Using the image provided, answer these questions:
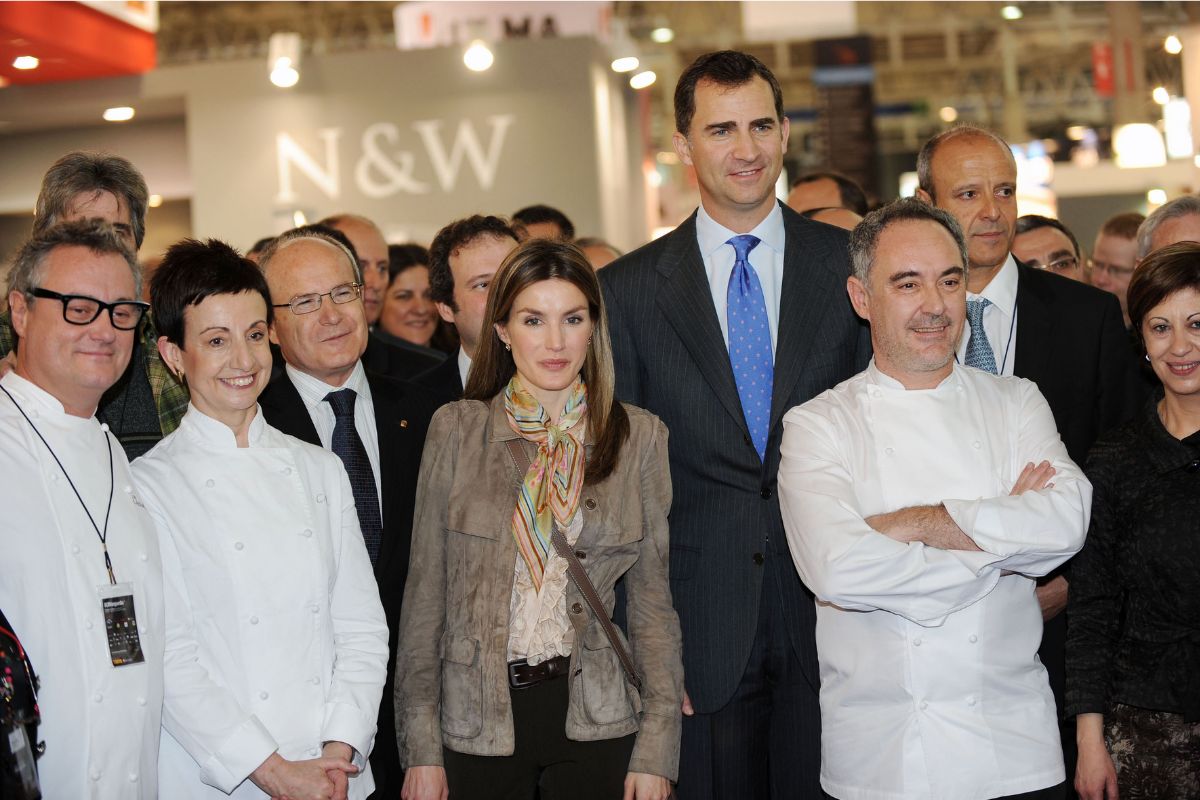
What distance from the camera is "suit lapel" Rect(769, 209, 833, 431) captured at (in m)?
3.20

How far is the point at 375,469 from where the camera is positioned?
3336 mm

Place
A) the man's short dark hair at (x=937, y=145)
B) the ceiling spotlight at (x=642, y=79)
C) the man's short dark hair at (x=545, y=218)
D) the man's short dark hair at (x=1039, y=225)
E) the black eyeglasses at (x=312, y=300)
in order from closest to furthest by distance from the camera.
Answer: the black eyeglasses at (x=312, y=300) → the man's short dark hair at (x=937, y=145) → the man's short dark hair at (x=545, y=218) → the man's short dark hair at (x=1039, y=225) → the ceiling spotlight at (x=642, y=79)

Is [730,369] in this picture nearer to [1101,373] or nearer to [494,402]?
[494,402]

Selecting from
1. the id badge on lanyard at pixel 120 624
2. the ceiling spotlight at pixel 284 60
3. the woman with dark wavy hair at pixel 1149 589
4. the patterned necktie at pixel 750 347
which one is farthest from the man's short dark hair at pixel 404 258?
the ceiling spotlight at pixel 284 60

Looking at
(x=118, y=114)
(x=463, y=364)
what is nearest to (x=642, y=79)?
(x=118, y=114)

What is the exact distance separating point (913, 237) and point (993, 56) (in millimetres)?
21909

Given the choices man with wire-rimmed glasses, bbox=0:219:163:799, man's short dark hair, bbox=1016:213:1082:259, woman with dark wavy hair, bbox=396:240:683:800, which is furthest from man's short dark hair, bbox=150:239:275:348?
man's short dark hair, bbox=1016:213:1082:259

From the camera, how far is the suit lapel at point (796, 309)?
3201 mm

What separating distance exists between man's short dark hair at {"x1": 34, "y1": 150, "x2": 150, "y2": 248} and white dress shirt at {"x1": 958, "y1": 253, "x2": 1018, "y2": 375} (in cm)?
238

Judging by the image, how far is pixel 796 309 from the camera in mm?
3258

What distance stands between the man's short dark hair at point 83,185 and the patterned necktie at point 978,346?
7.73 feet

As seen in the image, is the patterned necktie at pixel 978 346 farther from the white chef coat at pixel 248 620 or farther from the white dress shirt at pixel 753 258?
the white chef coat at pixel 248 620

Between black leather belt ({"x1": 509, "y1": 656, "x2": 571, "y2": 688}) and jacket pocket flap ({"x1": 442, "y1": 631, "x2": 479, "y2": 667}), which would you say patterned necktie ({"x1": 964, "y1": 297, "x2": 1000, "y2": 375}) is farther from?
jacket pocket flap ({"x1": 442, "y1": 631, "x2": 479, "y2": 667})

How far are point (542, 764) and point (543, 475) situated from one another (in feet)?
2.17
